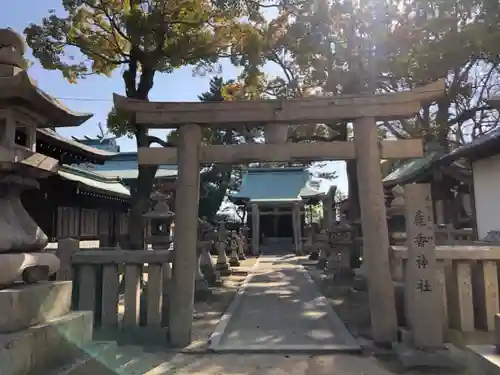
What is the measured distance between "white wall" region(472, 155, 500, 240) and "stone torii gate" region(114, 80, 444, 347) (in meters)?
4.60

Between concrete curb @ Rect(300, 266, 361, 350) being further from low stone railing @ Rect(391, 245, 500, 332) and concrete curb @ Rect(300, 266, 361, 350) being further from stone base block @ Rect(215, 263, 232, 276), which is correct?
stone base block @ Rect(215, 263, 232, 276)

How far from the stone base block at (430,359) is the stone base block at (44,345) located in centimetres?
345

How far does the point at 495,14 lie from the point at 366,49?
3.34 meters

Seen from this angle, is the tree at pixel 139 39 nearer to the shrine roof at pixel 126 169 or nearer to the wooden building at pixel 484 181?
the wooden building at pixel 484 181

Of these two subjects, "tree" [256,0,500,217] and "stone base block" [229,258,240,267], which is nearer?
"tree" [256,0,500,217]

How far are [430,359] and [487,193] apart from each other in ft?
21.8

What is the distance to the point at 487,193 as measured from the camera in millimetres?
10133

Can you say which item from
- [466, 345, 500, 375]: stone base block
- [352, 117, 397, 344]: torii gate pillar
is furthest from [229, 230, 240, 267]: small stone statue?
[466, 345, 500, 375]: stone base block

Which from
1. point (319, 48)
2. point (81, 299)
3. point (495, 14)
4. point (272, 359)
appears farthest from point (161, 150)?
point (495, 14)

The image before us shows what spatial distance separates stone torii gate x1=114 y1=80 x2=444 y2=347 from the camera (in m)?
6.01

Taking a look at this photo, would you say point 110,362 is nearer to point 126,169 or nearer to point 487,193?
point 487,193

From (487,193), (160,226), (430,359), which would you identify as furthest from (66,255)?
(487,193)

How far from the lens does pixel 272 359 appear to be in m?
5.32

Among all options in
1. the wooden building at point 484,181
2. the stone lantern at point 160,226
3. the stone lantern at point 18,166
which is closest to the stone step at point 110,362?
the stone lantern at point 18,166
